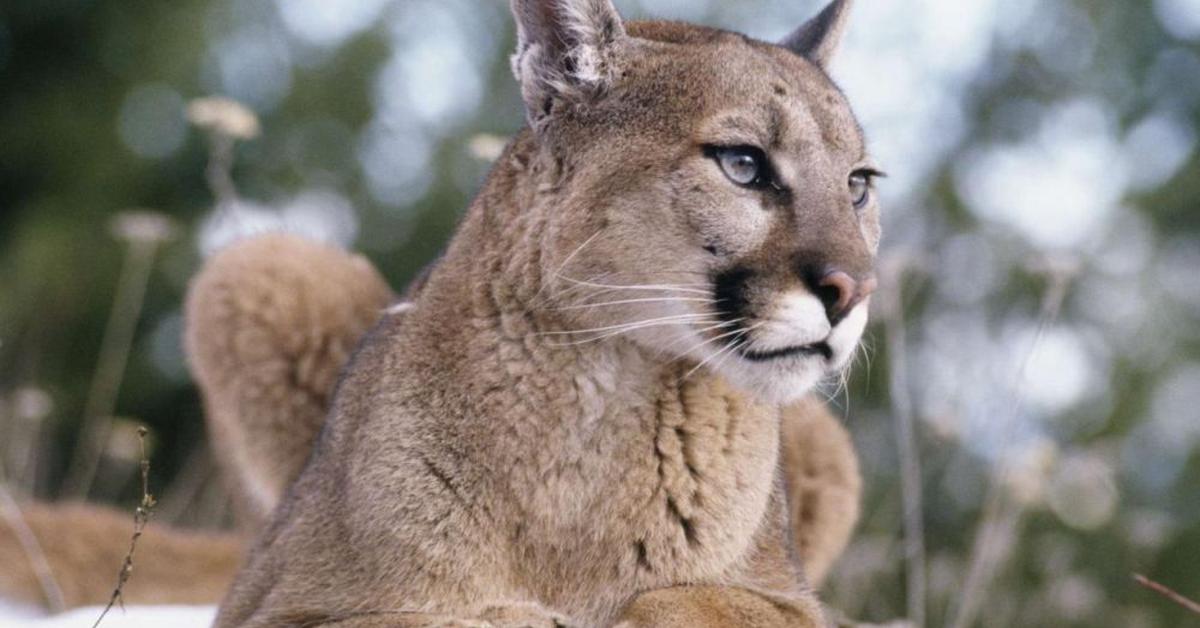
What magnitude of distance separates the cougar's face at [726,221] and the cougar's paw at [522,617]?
0.73m

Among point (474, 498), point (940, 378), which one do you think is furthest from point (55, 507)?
point (940, 378)

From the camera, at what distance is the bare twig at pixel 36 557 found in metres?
6.35

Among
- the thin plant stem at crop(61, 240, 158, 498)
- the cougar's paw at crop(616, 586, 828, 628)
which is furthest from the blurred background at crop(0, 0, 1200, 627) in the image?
the cougar's paw at crop(616, 586, 828, 628)

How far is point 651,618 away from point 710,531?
0.36m

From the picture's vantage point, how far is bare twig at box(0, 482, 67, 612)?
6348mm

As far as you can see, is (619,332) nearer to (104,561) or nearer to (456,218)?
(104,561)

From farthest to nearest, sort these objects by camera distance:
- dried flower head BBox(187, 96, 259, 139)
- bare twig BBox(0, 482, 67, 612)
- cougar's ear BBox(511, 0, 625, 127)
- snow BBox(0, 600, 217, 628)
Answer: dried flower head BBox(187, 96, 259, 139), bare twig BBox(0, 482, 67, 612), snow BBox(0, 600, 217, 628), cougar's ear BBox(511, 0, 625, 127)

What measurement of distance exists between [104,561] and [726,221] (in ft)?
11.5

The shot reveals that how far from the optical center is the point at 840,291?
400 cm

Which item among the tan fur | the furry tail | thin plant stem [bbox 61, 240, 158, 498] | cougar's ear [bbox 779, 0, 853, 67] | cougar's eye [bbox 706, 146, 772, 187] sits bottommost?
thin plant stem [bbox 61, 240, 158, 498]

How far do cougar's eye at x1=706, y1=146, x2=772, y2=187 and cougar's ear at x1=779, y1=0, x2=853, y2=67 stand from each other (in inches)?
34.7

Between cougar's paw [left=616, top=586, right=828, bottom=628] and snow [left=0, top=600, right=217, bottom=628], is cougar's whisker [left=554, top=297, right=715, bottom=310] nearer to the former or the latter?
cougar's paw [left=616, top=586, right=828, bottom=628]

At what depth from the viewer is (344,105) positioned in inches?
660

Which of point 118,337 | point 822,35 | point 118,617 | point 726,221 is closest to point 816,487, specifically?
point 822,35
